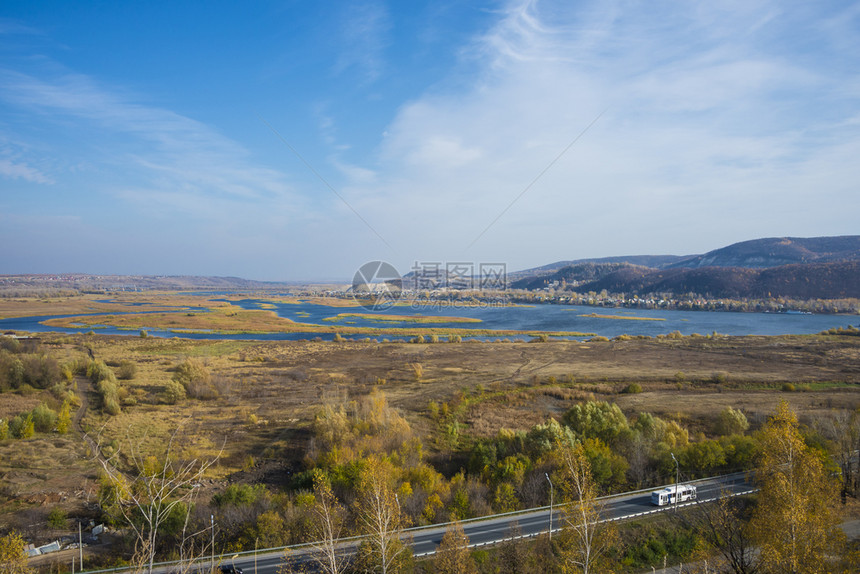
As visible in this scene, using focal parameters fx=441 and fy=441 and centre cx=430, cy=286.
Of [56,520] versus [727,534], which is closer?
[727,534]

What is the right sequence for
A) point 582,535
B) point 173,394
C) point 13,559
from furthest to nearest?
point 173,394
point 582,535
point 13,559

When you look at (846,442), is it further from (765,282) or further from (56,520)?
(765,282)

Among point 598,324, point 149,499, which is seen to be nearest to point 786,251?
point 598,324

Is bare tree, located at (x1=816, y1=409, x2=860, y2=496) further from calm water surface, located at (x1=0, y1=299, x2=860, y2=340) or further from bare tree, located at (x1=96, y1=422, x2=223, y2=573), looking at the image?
calm water surface, located at (x1=0, y1=299, x2=860, y2=340)

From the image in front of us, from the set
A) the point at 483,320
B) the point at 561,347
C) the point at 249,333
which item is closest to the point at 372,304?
the point at 483,320

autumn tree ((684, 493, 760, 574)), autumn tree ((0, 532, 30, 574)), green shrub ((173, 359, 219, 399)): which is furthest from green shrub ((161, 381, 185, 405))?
autumn tree ((684, 493, 760, 574))

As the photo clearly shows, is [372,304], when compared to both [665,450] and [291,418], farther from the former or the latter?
[665,450]
